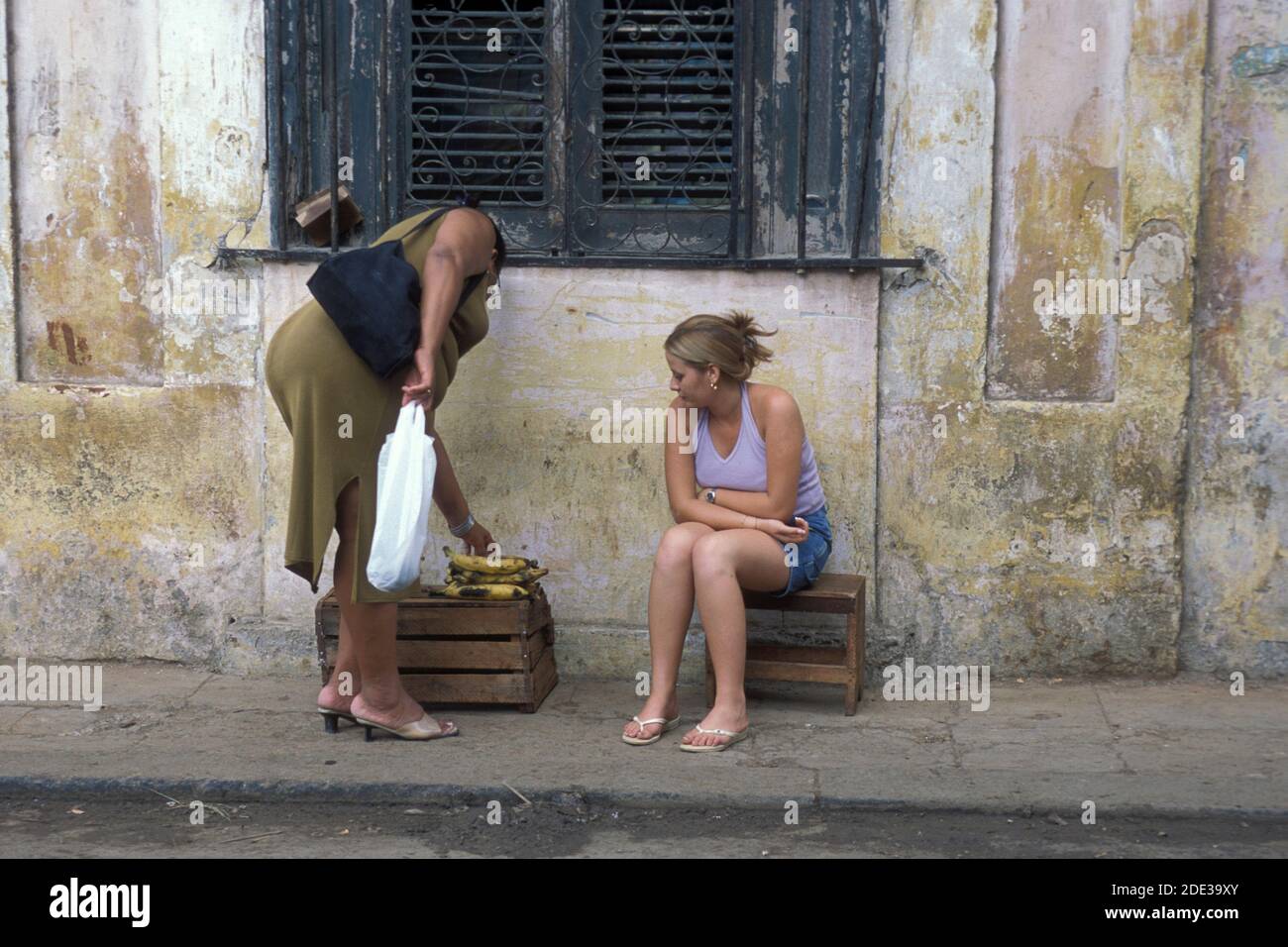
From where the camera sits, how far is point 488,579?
525 centimetres

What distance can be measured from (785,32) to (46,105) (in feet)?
9.17

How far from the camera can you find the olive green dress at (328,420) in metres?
4.71

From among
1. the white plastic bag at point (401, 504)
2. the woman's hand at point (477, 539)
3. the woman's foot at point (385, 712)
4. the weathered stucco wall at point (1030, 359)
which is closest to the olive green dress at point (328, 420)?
the white plastic bag at point (401, 504)

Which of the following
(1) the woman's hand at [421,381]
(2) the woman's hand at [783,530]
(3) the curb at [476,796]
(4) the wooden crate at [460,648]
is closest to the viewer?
(3) the curb at [476,796]

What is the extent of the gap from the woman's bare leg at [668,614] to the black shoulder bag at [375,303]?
1.07 meters

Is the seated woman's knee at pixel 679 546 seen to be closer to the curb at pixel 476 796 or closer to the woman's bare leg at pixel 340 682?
the curb at pixel 476 796

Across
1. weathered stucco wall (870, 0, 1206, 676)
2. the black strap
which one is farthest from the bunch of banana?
weathered stucco wall (870, 0, 1206, 676)

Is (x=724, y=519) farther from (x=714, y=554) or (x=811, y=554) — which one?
(x=811, y=554)

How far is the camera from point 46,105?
575 cm

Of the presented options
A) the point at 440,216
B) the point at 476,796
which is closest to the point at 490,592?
the point at 476,796

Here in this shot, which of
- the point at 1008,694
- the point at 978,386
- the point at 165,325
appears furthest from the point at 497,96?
the point at 1008,694
